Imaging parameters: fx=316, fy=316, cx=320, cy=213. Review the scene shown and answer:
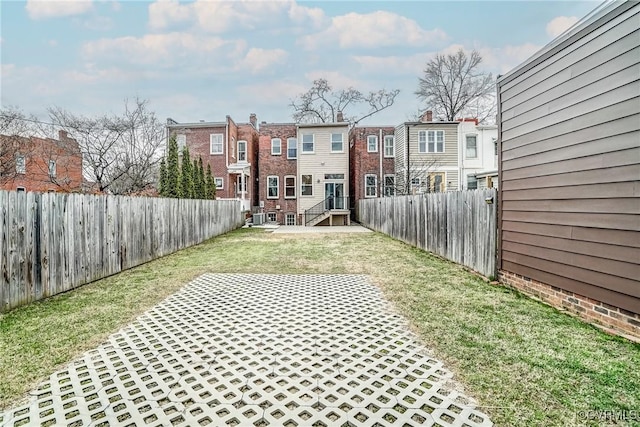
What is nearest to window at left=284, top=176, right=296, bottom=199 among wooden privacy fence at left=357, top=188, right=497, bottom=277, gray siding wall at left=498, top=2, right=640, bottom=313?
wooden privacy fence at left=357, top=188, right=497, bottom=277

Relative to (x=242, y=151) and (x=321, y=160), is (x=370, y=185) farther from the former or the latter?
(x=242, y=151)

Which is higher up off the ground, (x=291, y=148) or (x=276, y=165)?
(x=291, y=148)

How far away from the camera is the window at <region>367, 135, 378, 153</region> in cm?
2125

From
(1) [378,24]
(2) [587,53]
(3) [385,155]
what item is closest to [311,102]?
(3) [385,155]

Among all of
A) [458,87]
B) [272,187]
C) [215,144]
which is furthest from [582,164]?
[458,87]

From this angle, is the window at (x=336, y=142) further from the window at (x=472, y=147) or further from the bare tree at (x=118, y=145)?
the bare tree at (x=118, y=145)

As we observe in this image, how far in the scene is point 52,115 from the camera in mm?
14164

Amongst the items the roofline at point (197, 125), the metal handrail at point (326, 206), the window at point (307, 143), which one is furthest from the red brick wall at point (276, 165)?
the roofline at point (197, 125)

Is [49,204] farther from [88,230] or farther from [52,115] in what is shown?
[52,115]

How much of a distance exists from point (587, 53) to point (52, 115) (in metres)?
18.6

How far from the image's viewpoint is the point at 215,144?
2188cm

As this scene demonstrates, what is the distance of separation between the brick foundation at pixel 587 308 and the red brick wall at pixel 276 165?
18.2 metres

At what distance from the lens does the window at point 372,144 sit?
69.7 ft

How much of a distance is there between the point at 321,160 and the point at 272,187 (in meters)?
4.05
